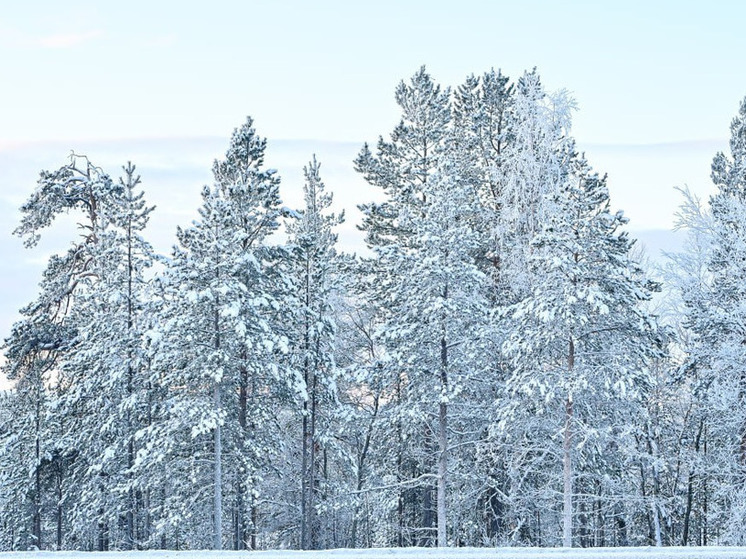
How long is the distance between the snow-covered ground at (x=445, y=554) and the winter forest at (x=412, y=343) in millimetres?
8800

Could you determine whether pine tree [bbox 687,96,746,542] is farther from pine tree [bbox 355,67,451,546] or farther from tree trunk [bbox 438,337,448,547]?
pine tree [bbox 355,67,451,546]

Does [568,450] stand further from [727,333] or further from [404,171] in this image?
[404,171]

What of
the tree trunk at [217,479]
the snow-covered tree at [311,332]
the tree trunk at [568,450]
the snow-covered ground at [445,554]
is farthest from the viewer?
the snow-covered tree at [311,332]

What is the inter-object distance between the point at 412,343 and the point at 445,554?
13.3 meters

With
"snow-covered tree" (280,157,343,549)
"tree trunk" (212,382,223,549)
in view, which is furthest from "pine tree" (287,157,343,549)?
"tree trunk" (212,382,223,549)

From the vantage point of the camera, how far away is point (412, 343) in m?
23.2

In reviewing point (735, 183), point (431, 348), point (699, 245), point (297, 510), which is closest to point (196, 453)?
point (431, 348)

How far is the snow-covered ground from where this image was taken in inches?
391

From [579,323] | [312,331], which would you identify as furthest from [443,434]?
[579,323]

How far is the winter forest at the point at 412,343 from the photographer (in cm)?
2038

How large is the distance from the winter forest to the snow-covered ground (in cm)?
880

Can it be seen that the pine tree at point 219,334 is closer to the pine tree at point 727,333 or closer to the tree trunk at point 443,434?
the tree trunk at point 443,434

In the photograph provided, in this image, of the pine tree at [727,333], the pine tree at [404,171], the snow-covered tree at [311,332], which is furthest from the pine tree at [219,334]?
the pine tree at [727,333]

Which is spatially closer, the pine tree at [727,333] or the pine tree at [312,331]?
the pine tree at [727,333]
